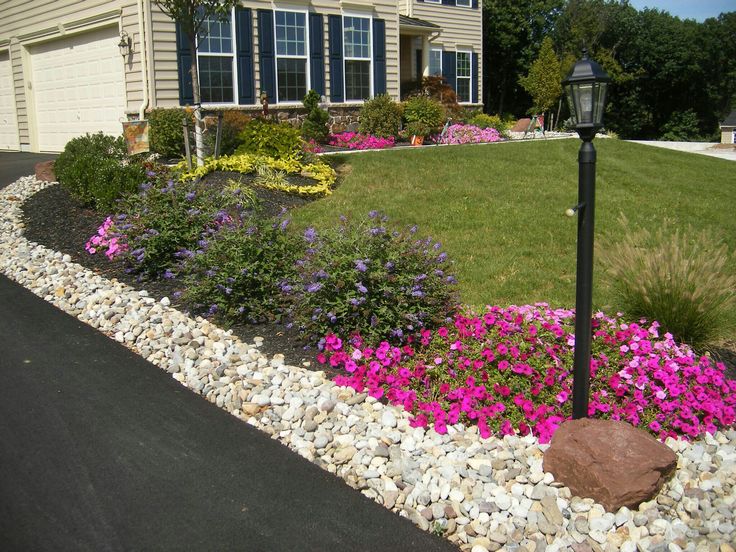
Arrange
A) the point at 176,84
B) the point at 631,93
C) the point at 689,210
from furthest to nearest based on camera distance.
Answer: the point at 631,93
the point at 176,84
the point at 689,210

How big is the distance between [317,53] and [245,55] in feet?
6.54

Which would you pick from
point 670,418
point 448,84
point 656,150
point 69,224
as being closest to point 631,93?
point 448,84

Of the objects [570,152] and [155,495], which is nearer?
[155,495]

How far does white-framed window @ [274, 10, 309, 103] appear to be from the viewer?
1516 cm

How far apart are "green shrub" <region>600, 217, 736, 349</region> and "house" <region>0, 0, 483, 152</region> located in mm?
Answer: 8779

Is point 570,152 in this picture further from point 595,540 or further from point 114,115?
point 595,540

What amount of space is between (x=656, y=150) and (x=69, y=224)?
1277 cm

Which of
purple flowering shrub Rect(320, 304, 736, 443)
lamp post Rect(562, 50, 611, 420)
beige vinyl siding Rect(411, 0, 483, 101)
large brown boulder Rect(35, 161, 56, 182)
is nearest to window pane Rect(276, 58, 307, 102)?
large brown boulder Rect(35, 161, 56, 182)

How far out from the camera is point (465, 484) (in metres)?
3.51

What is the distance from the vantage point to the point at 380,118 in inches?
637

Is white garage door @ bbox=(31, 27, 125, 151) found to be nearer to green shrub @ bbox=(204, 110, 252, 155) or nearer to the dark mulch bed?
green shrub @ bbox=(204, 110, 252, 155)

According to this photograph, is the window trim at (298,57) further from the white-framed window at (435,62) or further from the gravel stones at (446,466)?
the gravel stones at (446,466)

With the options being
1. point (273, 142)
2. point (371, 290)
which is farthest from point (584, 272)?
point (273, 142)

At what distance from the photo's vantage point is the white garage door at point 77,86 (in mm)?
14727
